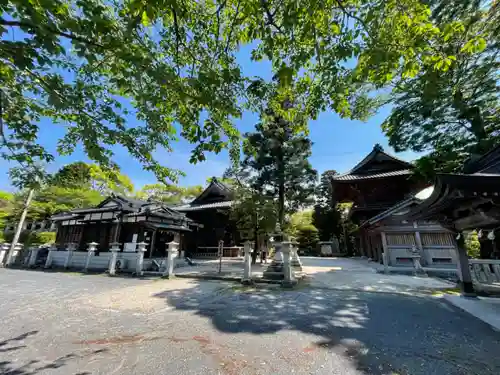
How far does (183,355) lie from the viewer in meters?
3.13

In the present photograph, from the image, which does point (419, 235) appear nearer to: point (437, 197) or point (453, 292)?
point (453, 292)

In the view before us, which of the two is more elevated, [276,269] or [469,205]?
[469,205]

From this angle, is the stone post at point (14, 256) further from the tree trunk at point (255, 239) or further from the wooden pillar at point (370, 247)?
the wooden pillar at point (370, 247)

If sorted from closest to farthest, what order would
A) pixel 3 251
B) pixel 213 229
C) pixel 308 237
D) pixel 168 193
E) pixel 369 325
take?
pixel 369 325
pixel 3 251
pixel 213 229
pixel 308 237
pixel 168 193

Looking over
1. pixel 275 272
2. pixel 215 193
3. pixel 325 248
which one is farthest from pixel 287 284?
pixel 325 248

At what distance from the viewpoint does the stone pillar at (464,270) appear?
6301 millimetres

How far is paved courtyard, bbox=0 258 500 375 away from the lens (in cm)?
287

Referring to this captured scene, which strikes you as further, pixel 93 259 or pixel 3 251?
pixel 3 251

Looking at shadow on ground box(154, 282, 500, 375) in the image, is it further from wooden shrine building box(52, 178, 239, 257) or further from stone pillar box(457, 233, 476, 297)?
wooden shrine building box(52, 178, 239, 257)

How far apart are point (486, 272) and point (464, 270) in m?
1.65

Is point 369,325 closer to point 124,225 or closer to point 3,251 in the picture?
point 124,225

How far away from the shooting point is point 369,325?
14.1ft

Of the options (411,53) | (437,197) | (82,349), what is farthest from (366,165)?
(82,349)

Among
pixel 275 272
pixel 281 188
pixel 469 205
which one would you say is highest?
pixel 281 188
